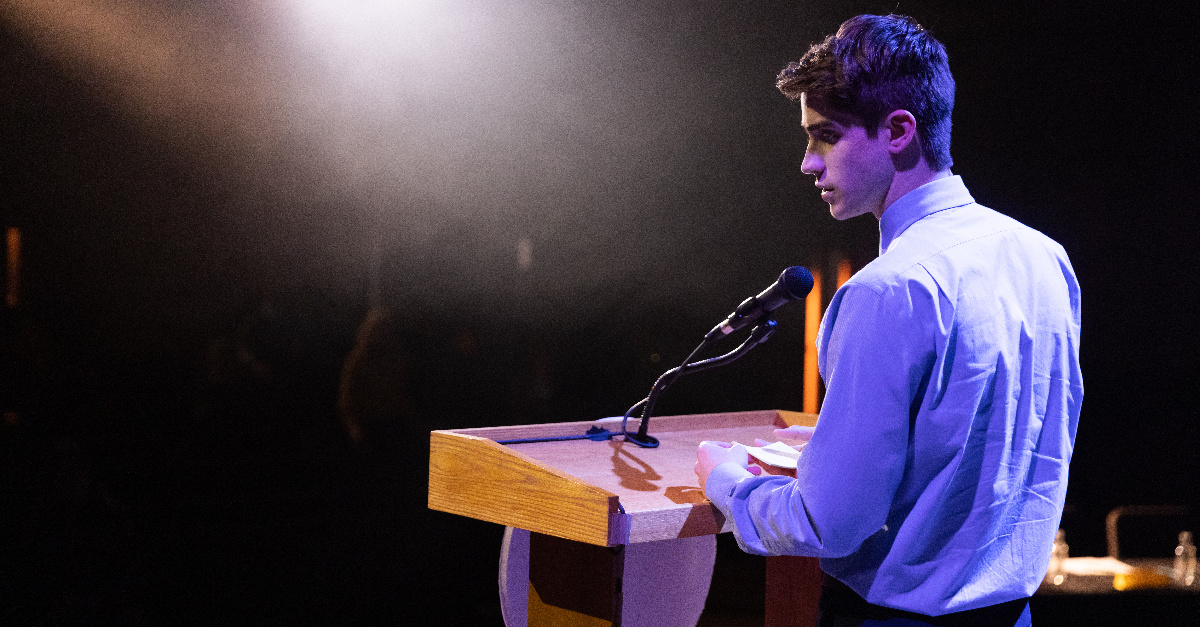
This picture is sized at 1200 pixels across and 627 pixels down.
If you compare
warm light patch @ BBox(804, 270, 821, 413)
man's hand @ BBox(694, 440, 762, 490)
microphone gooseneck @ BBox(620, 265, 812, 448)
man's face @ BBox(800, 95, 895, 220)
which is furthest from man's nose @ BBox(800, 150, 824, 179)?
warm light patch @ BBox(804, 270, 821, 413)

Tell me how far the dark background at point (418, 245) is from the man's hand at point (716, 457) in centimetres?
257

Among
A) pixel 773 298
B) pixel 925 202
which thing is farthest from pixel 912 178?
pixel 773 298

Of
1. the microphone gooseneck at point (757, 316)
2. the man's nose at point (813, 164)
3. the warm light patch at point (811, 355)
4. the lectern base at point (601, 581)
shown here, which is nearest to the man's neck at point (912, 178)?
the man's nose at point (813, 164)

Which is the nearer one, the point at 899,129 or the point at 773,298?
the point at 899,129

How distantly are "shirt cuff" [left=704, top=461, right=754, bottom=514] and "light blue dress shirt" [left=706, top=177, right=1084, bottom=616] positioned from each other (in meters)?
0.09

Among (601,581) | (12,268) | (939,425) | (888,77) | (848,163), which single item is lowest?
(601,581)

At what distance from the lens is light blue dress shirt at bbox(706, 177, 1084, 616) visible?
1.14 metres

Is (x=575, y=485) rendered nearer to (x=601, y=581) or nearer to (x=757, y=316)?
(x=601, y=581)

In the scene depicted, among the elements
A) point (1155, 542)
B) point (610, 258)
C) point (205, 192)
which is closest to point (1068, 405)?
point (205, 192)

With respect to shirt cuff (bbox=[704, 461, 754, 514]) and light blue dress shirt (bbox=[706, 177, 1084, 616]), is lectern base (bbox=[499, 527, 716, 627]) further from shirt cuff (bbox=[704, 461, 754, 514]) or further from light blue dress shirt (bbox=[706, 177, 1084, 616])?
light blue dress shirt (bbox=[706, 177, 1084, 616])

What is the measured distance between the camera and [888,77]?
4.25ft

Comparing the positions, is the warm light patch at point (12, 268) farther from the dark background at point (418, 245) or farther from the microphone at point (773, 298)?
the microphone at point (773, 298)

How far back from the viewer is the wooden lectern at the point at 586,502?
1.46 m

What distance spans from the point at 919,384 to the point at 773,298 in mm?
578
